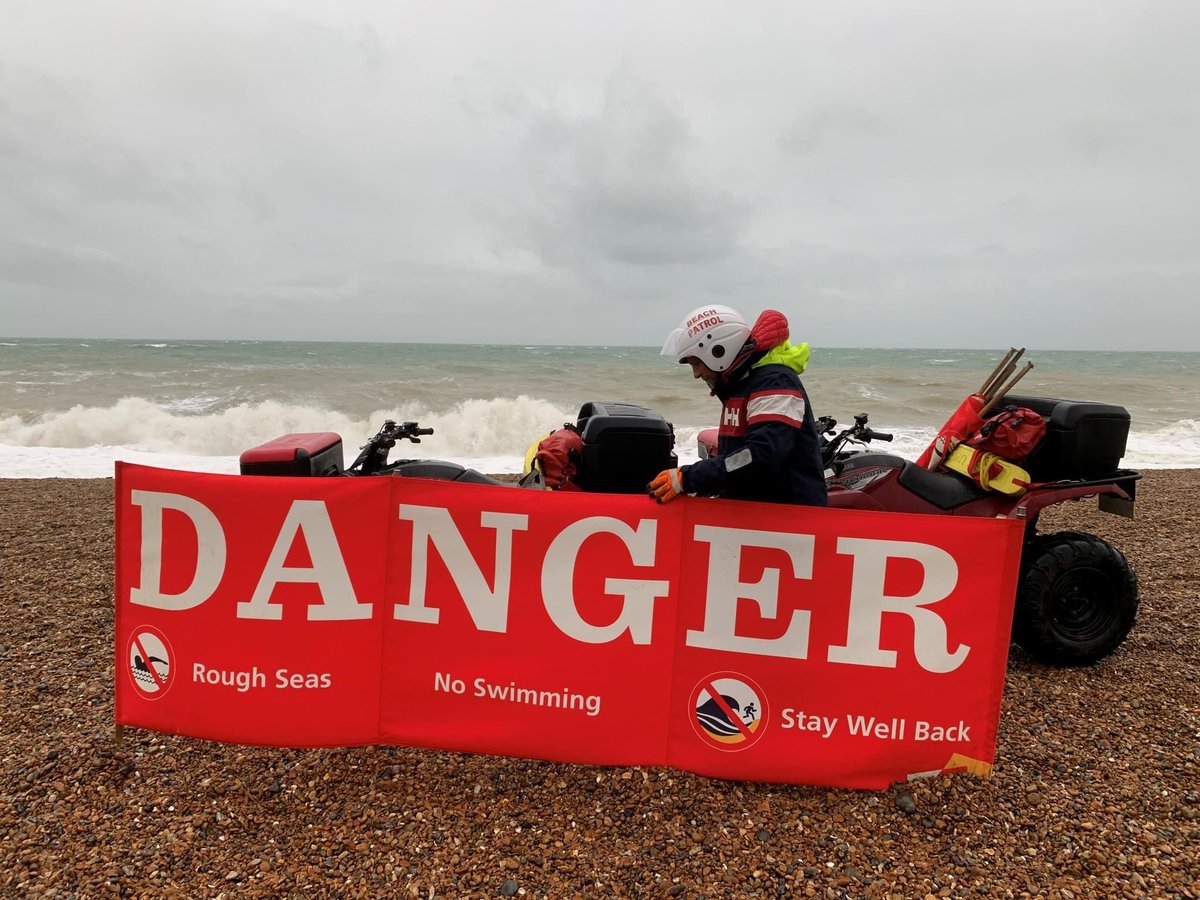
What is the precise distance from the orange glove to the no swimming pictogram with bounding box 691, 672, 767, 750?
28.3 inches

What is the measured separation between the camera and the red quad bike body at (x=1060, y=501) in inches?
148

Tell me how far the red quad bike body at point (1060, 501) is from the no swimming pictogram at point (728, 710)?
171 centimetres

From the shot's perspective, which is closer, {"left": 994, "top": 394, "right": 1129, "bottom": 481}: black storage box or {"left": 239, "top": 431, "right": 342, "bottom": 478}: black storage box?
{"left": 239, "top": 431, "right": 342, "bottom": 478}: black storage box

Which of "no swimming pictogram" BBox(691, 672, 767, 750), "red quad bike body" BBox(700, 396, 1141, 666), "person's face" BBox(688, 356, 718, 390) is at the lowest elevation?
"no swimming pictogram" BBox(691, 672, 767, 750)

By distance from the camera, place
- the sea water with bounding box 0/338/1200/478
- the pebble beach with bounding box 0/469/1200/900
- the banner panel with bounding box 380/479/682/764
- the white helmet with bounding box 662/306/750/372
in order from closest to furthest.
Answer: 1. the pebble beach with bounding box 0/469/1200/900
2. the banner panel with bounding box 380/479/682/764
3. the white helmet with bounding box 662/306/750/372
4. the sea water with bounding box 0/338/1200/478

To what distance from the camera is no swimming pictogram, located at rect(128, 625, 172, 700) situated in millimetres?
2686

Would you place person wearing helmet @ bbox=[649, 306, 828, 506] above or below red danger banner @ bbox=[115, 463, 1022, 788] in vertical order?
above

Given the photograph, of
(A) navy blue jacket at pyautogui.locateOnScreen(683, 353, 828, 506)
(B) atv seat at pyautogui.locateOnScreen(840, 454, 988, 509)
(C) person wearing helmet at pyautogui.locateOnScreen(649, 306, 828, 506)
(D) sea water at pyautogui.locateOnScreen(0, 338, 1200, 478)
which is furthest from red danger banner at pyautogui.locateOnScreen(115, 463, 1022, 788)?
(D) sea water at pyautogui.locateOnScreen(0, 338, 1200, 478)

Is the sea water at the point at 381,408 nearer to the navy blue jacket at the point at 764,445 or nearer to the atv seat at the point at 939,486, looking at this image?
the atv seat at the point at 939,486

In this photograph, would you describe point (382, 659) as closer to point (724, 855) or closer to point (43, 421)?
point (724, 855)

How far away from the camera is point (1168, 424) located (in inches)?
704

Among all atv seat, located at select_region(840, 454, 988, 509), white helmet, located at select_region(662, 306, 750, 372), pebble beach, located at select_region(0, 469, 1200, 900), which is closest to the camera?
pebble beach, located at select_region(0, 469, 1200, 900)

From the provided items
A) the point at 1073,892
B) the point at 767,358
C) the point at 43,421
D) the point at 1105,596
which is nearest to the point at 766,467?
the point at 767,358

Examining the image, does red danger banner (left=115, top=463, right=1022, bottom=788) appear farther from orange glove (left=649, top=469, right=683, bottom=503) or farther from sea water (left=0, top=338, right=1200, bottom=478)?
sea water (left=0, top=338, right=1200, bottom=478)
